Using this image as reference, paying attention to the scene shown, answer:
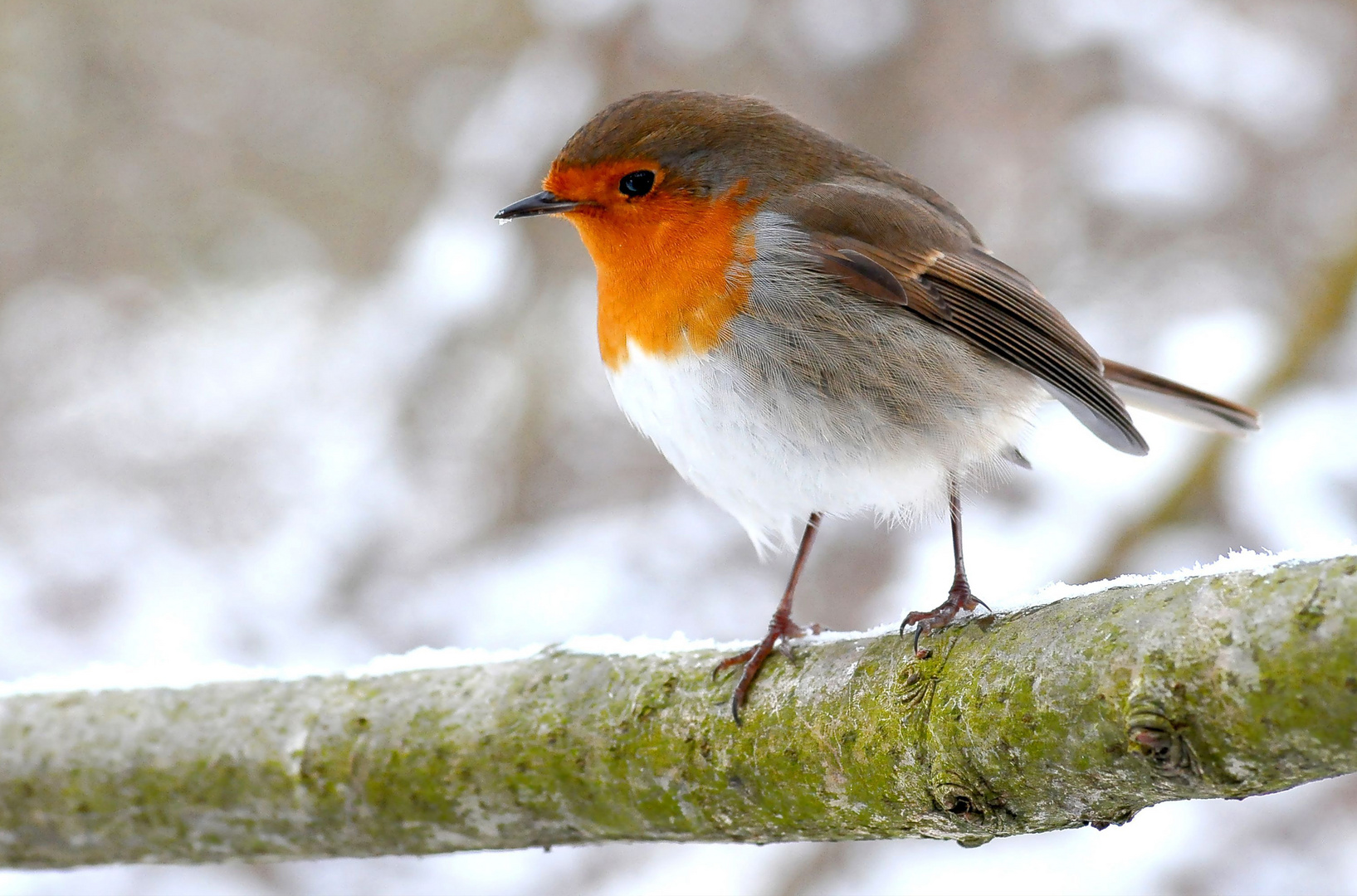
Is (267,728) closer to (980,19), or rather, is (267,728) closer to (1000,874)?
(1000,874)

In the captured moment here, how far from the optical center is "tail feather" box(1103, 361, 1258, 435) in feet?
10.6

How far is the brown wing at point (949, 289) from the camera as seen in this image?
2.82 metres

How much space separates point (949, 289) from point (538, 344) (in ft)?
10.6

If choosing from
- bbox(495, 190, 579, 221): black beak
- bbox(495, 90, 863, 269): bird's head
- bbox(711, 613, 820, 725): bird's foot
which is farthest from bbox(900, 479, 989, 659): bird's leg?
bbox(495, 190, 579, 221): black beak

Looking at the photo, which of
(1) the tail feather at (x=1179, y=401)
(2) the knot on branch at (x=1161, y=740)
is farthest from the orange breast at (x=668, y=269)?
(2) the knot on branch at (x=1161, y=740)

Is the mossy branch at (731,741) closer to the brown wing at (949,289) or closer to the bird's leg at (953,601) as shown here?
the bird's leg at (953,601)

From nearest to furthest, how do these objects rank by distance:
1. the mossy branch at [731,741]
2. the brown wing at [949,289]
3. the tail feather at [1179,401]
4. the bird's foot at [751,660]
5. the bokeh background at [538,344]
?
the mossy branch at [731,741]
the bird's foot at [751,660]
the brown wing at [949,289]
the tail feather at [1179,401]
the bokeh background at [538,344]

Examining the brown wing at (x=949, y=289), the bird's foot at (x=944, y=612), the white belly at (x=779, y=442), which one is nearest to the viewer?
the bird's foot at (x=944, y=612)

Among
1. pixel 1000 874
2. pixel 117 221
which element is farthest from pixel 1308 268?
pixel 117 221

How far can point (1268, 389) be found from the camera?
4.62m

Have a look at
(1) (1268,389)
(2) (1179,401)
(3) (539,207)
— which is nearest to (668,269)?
(3) (539,207)

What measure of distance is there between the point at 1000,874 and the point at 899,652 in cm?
282

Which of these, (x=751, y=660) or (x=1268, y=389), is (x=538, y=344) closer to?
(x=1268, y=389)

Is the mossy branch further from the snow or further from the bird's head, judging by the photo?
the bird's head
